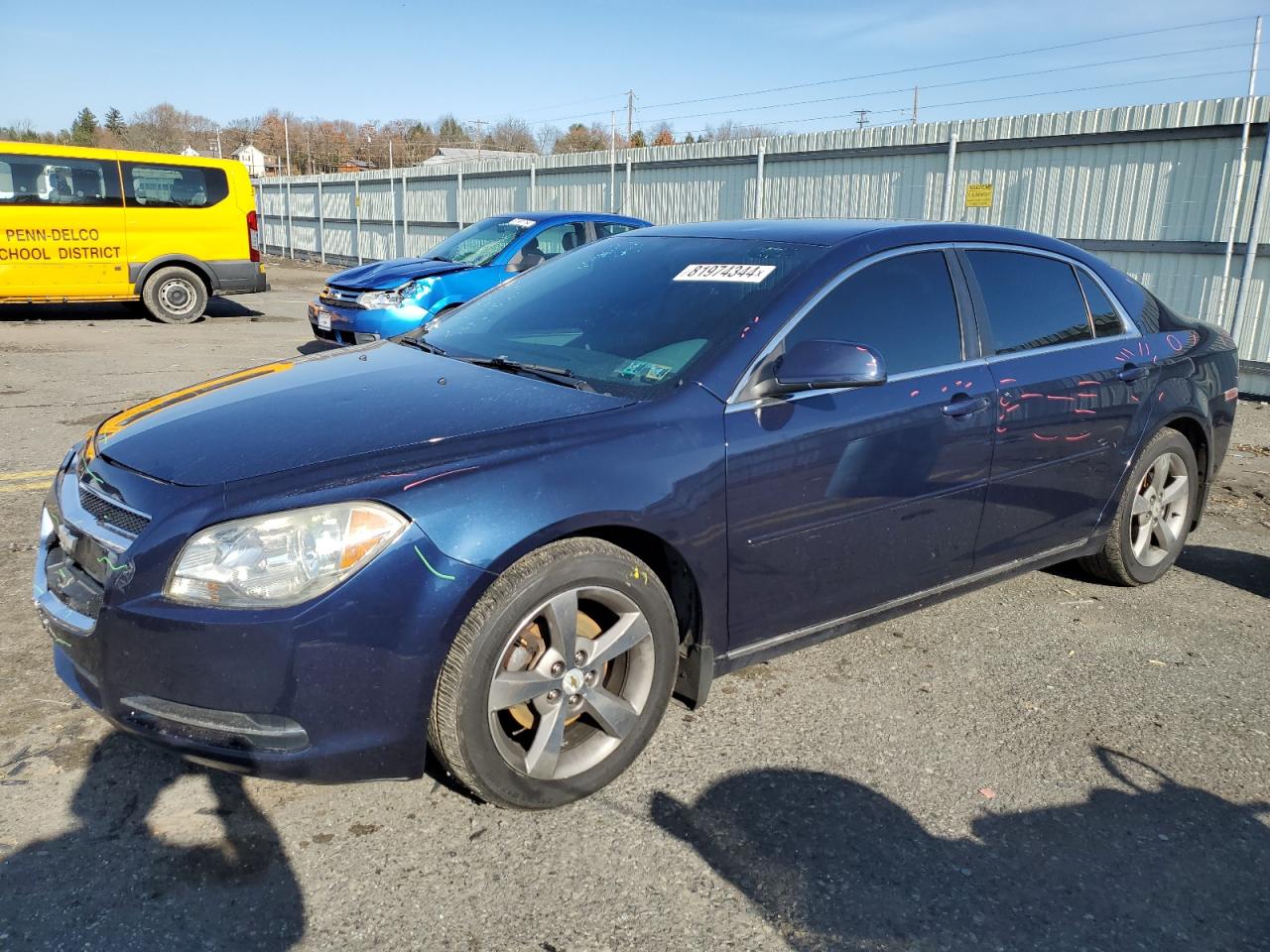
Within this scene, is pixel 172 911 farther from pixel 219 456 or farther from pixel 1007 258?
pixel 1007 258

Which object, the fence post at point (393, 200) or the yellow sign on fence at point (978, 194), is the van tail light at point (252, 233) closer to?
the yellow sign on fence at point (978, 194)

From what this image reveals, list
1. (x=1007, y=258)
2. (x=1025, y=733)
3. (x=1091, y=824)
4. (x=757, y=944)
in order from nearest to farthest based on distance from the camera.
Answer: (x=757, y=944) → (x=1091, y=824) → (x=1025, y=733) → (x=1007, y=258)

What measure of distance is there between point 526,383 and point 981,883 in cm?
192

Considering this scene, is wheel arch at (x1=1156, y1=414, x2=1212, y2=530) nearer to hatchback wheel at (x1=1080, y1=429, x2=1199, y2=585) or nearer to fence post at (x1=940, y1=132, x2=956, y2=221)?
hatchback wheel at (x1=1080, y1=429, x2=1199, y2=585)

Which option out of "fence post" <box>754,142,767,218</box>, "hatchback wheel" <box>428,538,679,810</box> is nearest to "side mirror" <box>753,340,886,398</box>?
"hatchback wheel" <box>428,538,679,810</box>

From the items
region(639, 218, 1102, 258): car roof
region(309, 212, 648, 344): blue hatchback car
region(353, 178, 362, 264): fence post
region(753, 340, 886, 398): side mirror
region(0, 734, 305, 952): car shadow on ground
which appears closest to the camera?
region(0, 734, 305, 952): car shadow on ground

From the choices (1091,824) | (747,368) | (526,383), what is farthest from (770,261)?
(1091,824)

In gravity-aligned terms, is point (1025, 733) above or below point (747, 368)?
below

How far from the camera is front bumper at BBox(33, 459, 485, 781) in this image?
236 centimetres

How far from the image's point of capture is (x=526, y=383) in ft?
10.4

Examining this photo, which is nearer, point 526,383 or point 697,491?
point 697,491

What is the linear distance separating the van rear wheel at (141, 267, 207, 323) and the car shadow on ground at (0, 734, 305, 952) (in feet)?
42.9

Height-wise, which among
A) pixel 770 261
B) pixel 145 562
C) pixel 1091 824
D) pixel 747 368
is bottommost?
pixel 1091 824

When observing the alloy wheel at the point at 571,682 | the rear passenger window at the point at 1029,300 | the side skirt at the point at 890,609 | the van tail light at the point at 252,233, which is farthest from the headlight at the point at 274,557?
the van tail light at the point at 252,233
